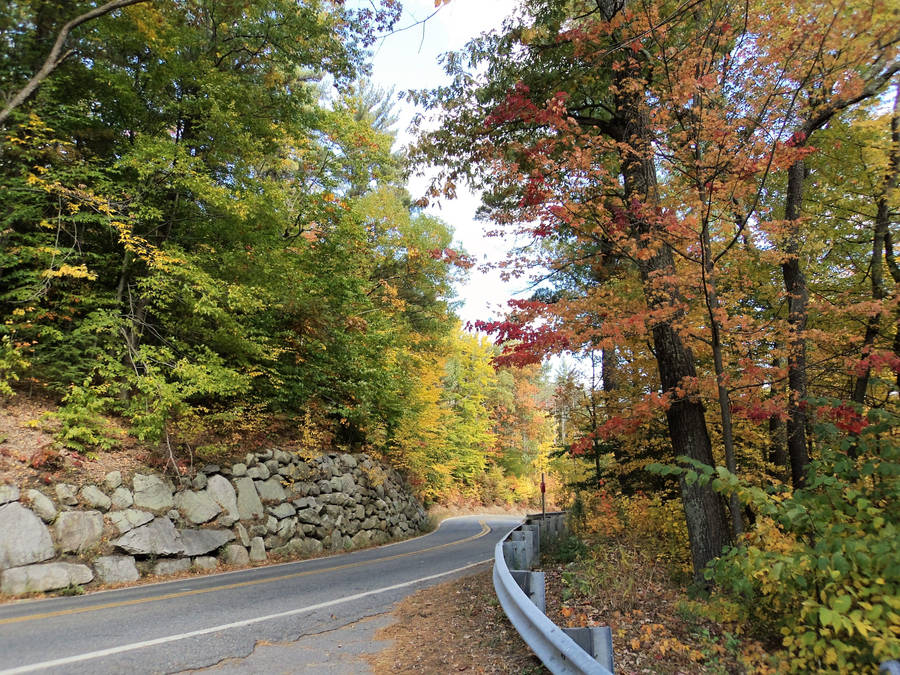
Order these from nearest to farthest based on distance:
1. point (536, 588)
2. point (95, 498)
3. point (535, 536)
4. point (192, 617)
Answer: point (536, 588), point (192, 617), point (535, 536), point (95, 498)

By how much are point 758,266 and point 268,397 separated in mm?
11691

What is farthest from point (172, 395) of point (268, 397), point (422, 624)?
point (422, 624)

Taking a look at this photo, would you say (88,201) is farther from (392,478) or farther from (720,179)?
(392,478)

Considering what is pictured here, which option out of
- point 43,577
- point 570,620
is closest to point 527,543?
point 570,620

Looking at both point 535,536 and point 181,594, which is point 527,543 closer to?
point 535,536

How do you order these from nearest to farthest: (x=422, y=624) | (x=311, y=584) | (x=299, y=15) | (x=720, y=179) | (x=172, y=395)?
(x=422, y=624), (x=720, y=179), (x=311, y=584), (x=172, y=395), (x=299, y=15)

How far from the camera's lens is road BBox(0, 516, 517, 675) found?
4062 mm

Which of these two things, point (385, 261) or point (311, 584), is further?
point (385, 261)

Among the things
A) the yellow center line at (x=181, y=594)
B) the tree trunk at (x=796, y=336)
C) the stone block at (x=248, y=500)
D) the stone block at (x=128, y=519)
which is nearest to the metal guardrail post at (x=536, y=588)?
the tree trunk at (x=796, y=336)

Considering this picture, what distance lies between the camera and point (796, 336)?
5449 millimetres

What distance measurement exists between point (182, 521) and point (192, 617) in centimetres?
429

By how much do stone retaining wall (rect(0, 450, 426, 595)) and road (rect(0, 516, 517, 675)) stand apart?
75 centimetres

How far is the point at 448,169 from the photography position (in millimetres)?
8953

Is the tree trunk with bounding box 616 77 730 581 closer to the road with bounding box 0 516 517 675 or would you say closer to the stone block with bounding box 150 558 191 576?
the road with bounding box 0 516 517 675
